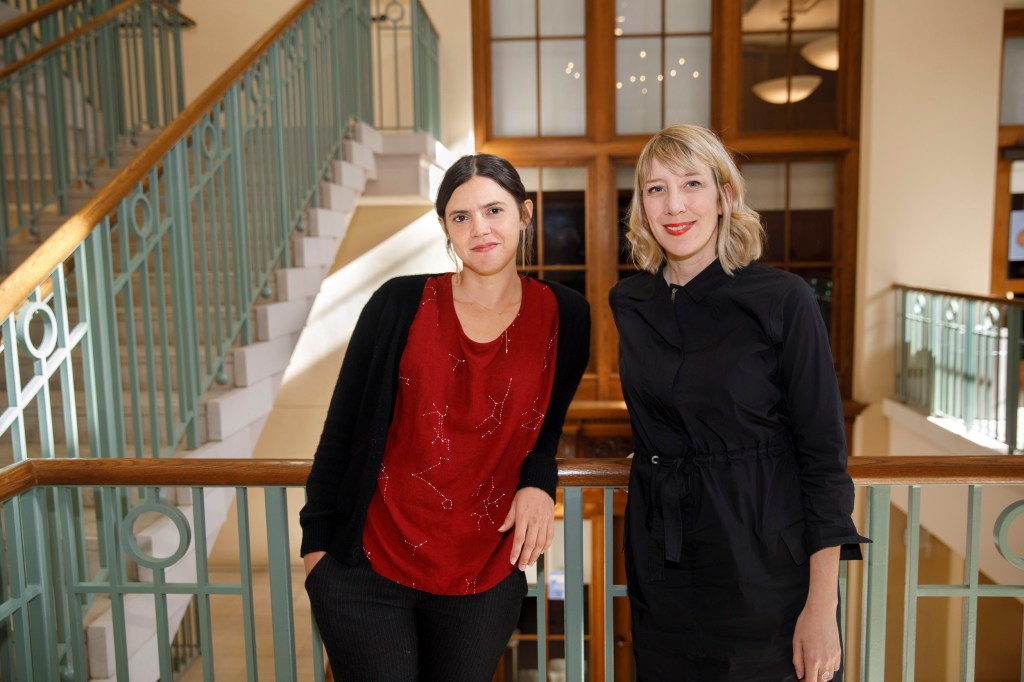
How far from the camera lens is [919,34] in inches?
241

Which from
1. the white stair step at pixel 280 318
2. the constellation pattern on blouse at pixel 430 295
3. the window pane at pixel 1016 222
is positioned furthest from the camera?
the window pane at pixel 1016 222

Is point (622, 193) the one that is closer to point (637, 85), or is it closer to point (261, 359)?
point (637, 85)

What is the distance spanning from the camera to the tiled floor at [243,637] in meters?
5.18

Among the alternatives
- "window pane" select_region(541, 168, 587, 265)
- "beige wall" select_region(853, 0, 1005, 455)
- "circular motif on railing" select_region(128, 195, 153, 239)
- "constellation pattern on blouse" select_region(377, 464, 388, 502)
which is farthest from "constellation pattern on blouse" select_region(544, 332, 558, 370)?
"beige wall" select_region(853, 0, 1005, 455)

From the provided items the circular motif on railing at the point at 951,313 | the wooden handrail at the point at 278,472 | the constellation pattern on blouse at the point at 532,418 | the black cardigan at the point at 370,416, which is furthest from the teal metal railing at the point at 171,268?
the circular motif on railing at the point at 951,313

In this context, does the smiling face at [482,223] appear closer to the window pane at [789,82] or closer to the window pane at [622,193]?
the window pane at [622,193]

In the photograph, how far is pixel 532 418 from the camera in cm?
142

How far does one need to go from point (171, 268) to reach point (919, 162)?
5736 mm

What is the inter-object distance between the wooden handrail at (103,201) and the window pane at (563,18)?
3.32 m

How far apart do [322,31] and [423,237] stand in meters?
2.40

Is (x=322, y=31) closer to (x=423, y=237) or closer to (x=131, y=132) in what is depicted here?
(x=131, y=132)

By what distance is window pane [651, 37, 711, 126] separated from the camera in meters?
6.43

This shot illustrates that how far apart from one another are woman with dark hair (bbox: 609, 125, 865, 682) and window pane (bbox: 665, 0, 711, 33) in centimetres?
559

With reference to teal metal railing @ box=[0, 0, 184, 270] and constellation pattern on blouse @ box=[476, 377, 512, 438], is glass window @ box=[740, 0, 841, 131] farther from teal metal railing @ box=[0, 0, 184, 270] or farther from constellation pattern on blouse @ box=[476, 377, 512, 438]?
constellation pattern on blouse @ box=[476, 377, 512, 438]
